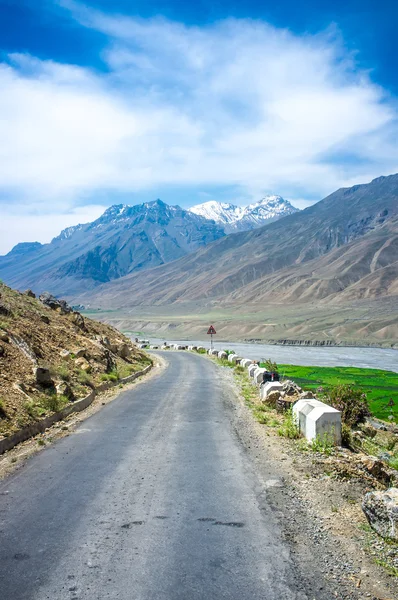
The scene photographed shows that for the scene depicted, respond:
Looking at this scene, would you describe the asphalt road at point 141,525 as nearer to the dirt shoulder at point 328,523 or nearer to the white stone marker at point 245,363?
the dirt shoulder at point 328,523

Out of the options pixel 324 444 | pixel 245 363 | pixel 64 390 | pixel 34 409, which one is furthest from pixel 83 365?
pixel 245 363

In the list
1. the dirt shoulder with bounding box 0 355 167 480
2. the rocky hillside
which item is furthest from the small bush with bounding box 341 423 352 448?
the rocky hillside

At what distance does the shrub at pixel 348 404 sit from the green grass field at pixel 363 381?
783 centimetres

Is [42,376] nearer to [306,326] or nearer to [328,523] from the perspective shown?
[328,523]

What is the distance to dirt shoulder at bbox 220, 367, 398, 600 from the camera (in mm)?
4926

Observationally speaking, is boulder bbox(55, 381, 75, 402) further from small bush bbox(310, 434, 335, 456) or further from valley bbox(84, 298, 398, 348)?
valley bbox(84, 298, 398, 348)

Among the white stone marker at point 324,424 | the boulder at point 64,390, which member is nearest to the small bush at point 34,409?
the boulder at point 64,390

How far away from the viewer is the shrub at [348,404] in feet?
50.2

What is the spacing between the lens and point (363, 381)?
3922cm

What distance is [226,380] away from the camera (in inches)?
961

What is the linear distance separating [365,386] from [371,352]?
126 ft

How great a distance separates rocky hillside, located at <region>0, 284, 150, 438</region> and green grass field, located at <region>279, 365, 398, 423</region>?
1236 centimetres

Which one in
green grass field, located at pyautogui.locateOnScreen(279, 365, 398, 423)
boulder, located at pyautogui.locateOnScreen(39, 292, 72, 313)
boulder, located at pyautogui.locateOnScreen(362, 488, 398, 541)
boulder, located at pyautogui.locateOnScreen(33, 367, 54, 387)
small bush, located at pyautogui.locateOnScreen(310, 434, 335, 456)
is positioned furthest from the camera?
boulder, located at pyautogui.locateOnScreen(39, 292, 72, 313)

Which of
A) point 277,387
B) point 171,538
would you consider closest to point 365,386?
point 277,387
